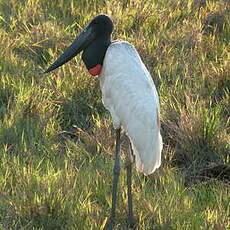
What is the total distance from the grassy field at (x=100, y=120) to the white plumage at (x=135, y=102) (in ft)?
1.09

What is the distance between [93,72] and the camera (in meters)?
4.03

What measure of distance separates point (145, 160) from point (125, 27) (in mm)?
2691

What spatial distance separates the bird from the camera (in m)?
3.77

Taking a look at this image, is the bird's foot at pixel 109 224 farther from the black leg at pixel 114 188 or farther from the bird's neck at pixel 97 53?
the bird's neck at pixel 97 53

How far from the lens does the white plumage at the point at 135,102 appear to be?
3.76 m

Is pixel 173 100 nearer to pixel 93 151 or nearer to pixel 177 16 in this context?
pixel 93 151

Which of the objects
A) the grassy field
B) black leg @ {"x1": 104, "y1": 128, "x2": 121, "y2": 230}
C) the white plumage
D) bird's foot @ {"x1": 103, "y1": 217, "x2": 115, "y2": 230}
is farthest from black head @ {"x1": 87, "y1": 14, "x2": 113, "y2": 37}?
bird's foot @ {"x1": 103, "y1": 217, "x2": 115, "y2": 230}

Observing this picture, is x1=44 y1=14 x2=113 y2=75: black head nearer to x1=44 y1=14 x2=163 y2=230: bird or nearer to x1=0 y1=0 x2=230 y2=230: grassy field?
x1=44 y1=14 x2=163 y2=230: bird

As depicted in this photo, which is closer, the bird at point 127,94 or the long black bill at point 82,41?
the bird at point 127,94

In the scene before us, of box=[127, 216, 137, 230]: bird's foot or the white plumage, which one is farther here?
box=[127, 216, 137, 230]: bird's foot

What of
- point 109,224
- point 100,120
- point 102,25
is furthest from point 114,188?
point 100,120

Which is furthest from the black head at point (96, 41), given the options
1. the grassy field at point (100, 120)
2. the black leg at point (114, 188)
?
the grassy field at point (100, 120)

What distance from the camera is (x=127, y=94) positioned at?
3809 mm

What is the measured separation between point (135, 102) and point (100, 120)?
1.26 m
